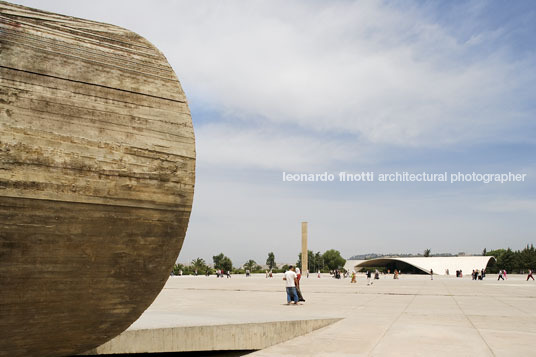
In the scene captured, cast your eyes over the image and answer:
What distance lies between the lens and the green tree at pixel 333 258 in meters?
121

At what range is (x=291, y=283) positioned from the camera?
40.7 feet

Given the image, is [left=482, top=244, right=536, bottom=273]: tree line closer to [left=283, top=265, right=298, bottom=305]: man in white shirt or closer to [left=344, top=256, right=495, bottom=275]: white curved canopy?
[left=344, top=256, right=495, bottom=275]: white curved canopy

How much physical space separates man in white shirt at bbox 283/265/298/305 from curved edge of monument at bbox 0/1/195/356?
965 centimetres

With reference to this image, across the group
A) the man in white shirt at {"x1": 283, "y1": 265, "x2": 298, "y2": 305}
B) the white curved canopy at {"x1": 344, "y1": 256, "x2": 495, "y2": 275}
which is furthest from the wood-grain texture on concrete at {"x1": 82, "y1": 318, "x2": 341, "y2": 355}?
the white curved canopy at {"x1": 344, "y1": 256, "x2": 495, "y2": 275}

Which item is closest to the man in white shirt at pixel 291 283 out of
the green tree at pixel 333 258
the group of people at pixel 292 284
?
the group of people at pixel 292 284

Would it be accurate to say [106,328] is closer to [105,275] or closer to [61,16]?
[105,275]

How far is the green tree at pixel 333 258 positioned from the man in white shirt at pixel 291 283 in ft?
361

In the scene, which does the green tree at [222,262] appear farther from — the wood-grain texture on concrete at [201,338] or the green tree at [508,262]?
the wood-grain texture on concrete at [201,338]

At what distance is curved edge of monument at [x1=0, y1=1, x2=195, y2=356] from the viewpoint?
7.66 feet

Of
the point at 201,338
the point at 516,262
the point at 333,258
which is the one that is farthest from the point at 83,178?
the point at 333,258

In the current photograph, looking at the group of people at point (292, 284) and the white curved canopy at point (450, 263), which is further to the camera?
the white curved canopy at point (450, 263)

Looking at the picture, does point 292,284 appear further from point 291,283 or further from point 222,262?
point 222,262

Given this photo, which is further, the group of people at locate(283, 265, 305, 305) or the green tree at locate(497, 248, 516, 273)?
the green tree at locate(497, 248, 516, 273)

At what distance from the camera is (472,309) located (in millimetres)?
12102
